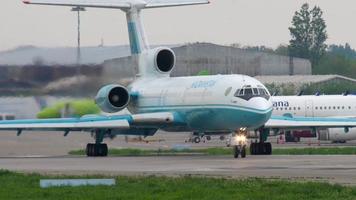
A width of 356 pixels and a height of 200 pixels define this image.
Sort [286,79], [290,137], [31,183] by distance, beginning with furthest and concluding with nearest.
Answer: [286,79], [290,137], [31,183]

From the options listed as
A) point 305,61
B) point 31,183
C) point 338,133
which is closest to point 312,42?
point 305,61

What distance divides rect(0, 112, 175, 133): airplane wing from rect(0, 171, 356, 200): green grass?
73.9 feet

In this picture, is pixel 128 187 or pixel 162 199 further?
pixel 128 187

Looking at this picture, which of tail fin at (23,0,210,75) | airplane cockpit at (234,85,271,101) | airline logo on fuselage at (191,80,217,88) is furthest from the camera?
tail fin at (23,0,210,75)

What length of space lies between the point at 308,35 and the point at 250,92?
102 meters

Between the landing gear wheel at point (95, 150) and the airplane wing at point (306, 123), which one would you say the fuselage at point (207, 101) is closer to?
the airplane wing at point (306, 123)

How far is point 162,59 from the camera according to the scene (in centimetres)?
5875

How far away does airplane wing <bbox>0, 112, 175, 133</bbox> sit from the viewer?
52.2 meters

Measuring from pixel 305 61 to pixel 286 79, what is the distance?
12.3 m

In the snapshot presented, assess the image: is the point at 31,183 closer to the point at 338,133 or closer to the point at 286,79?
the point at 338,133

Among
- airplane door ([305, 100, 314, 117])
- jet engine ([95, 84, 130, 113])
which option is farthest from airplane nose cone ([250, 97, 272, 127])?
airplane door ([305, 100, 314, 117])

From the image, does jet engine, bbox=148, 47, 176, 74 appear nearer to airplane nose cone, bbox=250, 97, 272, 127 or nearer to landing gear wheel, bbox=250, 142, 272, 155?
landing gear wheel, bbox=250, 142, 272, 155

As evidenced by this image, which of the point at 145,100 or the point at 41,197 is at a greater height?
the point at 145,100

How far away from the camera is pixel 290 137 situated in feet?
280
